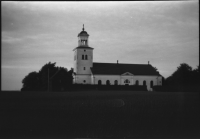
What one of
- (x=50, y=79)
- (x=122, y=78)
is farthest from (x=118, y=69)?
(x=50, y=79)

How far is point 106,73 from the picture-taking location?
180 ft

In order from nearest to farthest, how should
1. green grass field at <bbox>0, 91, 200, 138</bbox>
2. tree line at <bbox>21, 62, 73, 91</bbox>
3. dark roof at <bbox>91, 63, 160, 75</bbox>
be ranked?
green grass field at <bbox>0, 91, 200, 138</bbox>, tree line at <bbox>21, 62, 73, 91</bbox>, dark roof at <bbox>91, 63, 160, 75</bbox>

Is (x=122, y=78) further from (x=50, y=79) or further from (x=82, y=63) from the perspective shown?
(x=50, y=79)

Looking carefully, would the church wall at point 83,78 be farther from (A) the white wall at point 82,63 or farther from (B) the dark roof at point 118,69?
(B) the dark roof at point 118,69

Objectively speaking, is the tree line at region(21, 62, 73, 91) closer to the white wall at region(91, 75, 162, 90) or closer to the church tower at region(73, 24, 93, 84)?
the church tower at region(73, 24, 93, 84)

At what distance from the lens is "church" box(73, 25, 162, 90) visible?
54344 mm

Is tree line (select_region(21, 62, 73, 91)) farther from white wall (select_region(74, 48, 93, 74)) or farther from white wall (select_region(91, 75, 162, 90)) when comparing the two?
white wall (select_region(74, 48, 93, 74))

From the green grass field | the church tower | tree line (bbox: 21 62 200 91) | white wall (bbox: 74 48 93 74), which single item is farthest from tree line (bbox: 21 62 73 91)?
white wall (bbox: 74 48 93 74)

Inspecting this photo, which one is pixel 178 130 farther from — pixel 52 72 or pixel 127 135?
pixel 52 72

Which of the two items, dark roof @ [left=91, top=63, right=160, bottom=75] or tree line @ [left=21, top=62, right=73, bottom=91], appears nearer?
tree line @ [left=21, top=62, right=73, bottom=91]

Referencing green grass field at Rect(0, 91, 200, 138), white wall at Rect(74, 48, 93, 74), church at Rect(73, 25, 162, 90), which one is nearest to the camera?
green grass field at Rect(0, 91, 200, 138)

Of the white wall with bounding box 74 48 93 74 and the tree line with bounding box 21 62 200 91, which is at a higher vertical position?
the white wall with bounding box 74 48 93 74

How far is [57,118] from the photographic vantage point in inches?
372

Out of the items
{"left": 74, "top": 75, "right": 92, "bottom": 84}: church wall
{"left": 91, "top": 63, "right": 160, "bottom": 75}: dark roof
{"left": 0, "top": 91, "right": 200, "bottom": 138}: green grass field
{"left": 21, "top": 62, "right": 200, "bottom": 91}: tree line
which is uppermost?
{"left": 91, "top": 63, "right": 160, "bottom": 75}: dark roof
